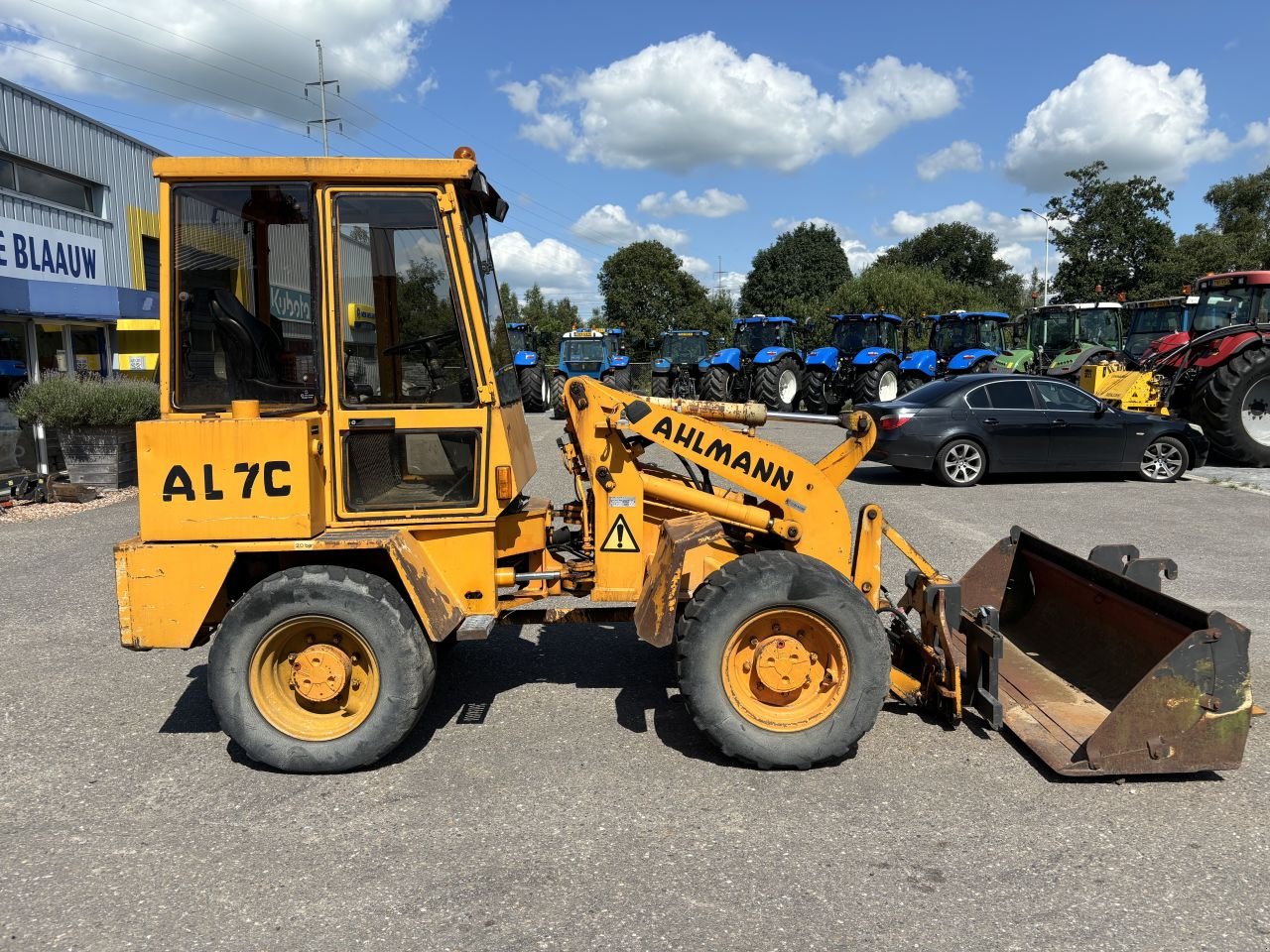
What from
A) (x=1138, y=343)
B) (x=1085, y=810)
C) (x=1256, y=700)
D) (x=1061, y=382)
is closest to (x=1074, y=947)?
(x=1085, y=810)

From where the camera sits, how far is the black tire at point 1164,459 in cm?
1180

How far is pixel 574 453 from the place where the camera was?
4.76 m

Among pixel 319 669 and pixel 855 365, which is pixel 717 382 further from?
pixel 319 669

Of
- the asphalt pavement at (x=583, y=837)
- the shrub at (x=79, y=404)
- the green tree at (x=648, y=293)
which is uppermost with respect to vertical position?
the green tree at (x=648, y=293)

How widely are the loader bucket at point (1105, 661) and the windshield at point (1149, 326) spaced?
16.6m

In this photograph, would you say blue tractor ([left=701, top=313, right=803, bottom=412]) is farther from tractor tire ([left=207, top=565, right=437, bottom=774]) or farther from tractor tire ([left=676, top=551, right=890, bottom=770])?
tractor tire ([left=207, top=565, right=437, bottom=774])

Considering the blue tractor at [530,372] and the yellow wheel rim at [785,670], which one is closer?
the yellow wheel rim at [785,670]

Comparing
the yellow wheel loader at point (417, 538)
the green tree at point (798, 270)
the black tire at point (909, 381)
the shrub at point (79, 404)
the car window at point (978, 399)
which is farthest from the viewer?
the green tree at point (798, 270)

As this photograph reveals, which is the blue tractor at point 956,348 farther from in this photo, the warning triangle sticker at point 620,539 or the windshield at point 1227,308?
the warning triangle sticker at point 620,539

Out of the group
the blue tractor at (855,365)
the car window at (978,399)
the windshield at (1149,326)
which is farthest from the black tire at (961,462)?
the windshield at (1149,326)

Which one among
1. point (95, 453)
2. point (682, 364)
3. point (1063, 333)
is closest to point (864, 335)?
point (1063, 333)

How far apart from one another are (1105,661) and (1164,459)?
8973 millimetres

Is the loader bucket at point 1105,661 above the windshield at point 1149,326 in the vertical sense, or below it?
below

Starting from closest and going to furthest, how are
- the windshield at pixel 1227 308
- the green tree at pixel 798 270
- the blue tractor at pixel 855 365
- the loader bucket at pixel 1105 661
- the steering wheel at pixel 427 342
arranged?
the loader bucket at pixel 1105 661 < the steering wheel at pixel 427 342 < the windshield at pixel 1227 308 < the blue tractor at pixel 855 365 < the green tree at pixel 798 270
